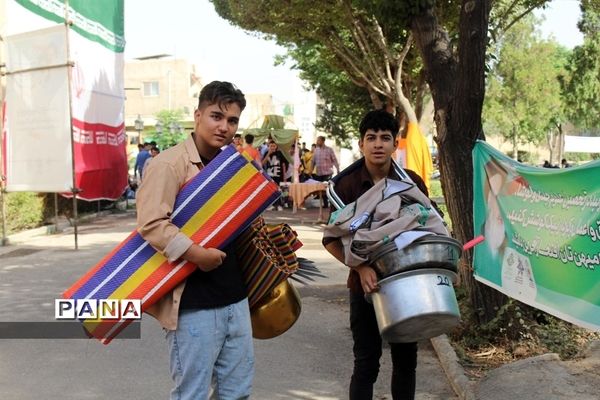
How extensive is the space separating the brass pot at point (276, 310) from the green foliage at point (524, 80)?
43.7 metres

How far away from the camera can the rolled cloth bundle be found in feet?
8.85

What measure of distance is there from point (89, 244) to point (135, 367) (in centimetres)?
692

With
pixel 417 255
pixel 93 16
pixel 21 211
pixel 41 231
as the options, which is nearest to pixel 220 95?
pixel 417 255

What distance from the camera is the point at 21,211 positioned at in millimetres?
13195

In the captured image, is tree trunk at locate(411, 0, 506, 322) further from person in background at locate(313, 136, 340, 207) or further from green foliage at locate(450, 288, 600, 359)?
person in background at locate(313, 136, 340, 207)

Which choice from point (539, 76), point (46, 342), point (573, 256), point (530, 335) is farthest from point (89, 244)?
point (539, 76)

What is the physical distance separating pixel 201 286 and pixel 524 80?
46507mm

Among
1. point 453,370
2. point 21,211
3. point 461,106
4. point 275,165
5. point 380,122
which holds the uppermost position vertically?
point 461,106

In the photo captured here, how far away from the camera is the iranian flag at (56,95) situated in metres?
10.6

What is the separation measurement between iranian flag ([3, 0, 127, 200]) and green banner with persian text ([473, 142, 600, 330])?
23.7ft

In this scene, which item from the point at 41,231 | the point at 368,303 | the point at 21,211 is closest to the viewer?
the point at 368,303

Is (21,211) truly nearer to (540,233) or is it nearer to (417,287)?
(540,233)

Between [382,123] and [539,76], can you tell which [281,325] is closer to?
[382,123]

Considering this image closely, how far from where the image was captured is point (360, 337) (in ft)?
11.5
